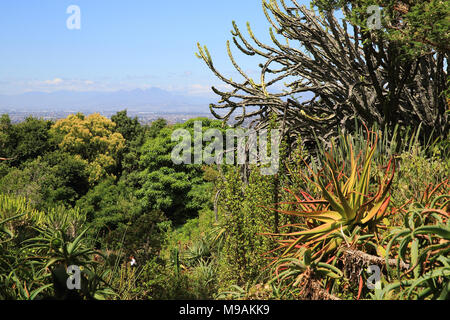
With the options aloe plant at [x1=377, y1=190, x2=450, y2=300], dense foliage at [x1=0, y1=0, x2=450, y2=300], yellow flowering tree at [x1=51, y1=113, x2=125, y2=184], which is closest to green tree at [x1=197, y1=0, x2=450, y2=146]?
dense foliage at [x1=0, y1=0, x2=450, y2=300]

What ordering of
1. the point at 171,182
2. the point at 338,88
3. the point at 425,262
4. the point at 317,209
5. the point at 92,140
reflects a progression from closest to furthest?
the point at 425,262
the point at 317,209
the point at 338,88
the point at 171,182
the point at 92,140

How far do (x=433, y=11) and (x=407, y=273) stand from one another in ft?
12.3

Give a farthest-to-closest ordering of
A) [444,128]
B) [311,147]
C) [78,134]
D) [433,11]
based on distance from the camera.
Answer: [78,134]
[311,147]
[444,128]
[433,11]

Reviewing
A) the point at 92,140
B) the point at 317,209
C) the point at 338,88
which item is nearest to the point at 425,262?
the point at 317,209

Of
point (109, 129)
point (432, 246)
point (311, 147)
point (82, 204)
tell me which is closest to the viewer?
point (432, 246)

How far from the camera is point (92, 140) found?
117 ft

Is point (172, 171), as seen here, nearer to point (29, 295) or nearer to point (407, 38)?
point (407, 38)

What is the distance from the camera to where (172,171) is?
26.3 meters

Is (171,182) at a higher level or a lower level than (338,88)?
lower

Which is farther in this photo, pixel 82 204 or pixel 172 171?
pixel 172 171

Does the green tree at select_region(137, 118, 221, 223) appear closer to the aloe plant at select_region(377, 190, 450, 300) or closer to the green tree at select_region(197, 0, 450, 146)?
the green tree at select_region(197, 0, 450, 146)

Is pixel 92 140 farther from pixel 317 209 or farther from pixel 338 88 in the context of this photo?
pixel 317 209
